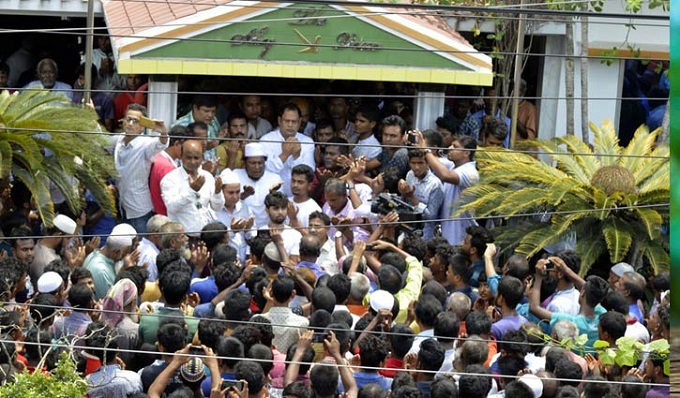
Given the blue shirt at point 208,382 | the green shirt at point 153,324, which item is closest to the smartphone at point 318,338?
the blue shirt at point 208,382

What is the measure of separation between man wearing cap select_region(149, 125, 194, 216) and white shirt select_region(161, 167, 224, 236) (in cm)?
13

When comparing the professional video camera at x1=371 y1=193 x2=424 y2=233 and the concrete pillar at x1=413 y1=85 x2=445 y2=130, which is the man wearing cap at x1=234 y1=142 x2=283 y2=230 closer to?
the professional video camera at x1=371 y1=193 x2=424 y2=233

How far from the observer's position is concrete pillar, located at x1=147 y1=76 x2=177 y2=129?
661 inches

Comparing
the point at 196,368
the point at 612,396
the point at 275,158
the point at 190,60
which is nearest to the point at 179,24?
the point at 190,60

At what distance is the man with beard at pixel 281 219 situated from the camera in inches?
599

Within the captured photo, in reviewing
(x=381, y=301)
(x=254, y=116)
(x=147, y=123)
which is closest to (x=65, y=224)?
(x=147, y=123)

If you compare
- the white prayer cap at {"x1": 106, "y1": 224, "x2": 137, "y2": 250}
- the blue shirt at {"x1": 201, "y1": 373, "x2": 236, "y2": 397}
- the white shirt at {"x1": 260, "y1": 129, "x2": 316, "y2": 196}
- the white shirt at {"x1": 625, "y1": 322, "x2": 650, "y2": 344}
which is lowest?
the blue shirt at {"x1": 201, "y1": 373, "x2": 236, "y2": 397}

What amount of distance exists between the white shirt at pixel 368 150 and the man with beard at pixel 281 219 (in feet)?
5.34

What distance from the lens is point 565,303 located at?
14.7 m

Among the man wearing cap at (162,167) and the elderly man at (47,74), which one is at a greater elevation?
the elderly man at (47,74)

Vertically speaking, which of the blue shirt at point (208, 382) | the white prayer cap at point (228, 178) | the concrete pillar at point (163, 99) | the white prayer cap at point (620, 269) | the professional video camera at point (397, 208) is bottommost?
the blue shirt at point (208, 382)

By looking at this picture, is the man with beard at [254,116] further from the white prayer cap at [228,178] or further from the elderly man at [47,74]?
the elderly man at [47,74]

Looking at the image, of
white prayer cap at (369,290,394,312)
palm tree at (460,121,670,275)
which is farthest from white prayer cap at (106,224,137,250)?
palm tree at (460,121,670,275)

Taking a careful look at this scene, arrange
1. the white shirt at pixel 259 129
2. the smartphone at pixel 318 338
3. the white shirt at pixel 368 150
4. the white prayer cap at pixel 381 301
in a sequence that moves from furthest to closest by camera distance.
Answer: the white shirt at pixel 259 129 → the white shirt at pixel 368 150 → the white prayer cap at pixel 381 301 → the smartphone at pixel 318 338
